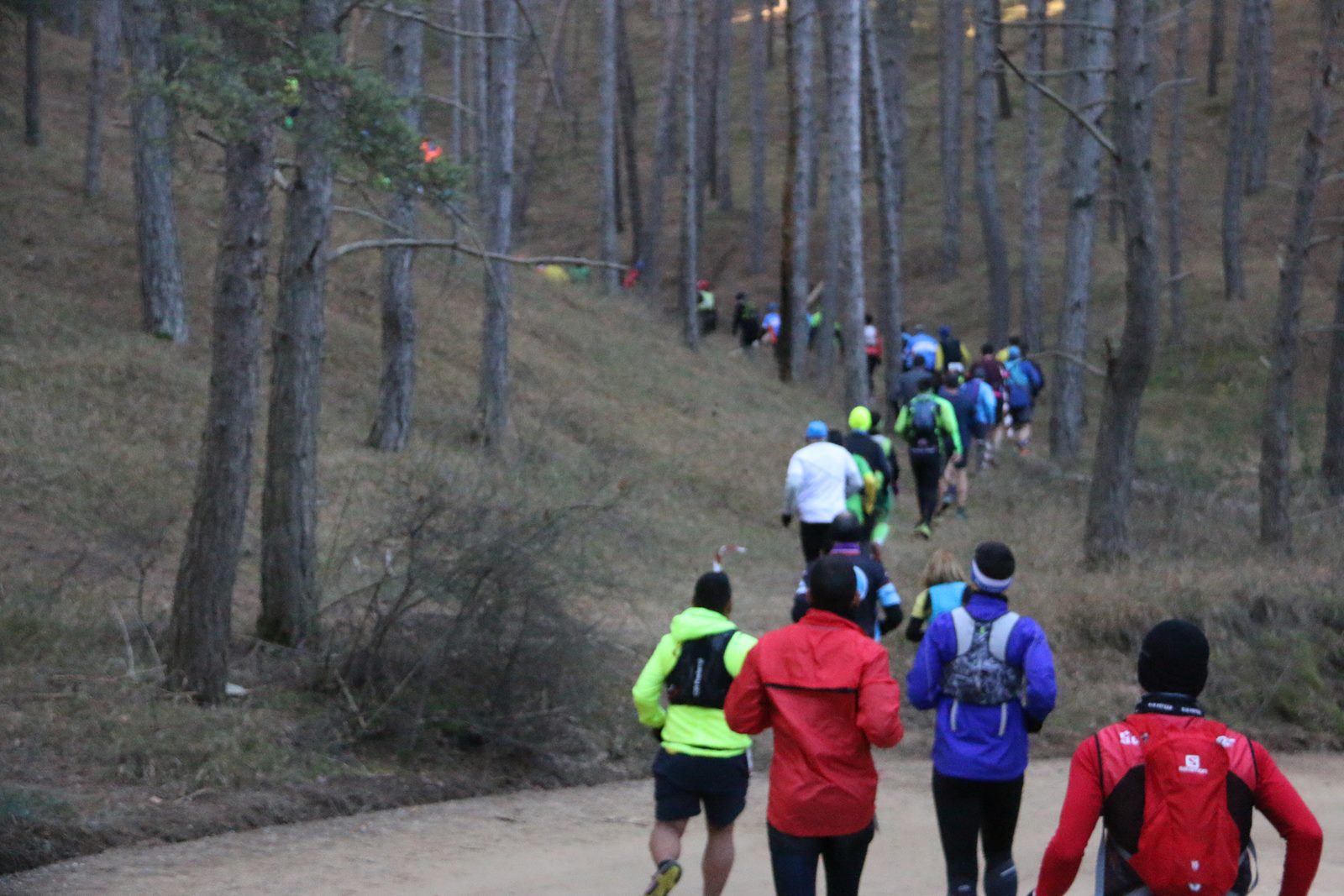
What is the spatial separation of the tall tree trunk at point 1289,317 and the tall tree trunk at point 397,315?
30.7ft

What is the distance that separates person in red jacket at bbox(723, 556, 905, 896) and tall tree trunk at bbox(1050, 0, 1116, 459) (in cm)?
1467

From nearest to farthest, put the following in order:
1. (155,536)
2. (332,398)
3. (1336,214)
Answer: (155,536) < (332,398) < (1336,214)

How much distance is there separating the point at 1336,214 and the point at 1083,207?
69.2 ft

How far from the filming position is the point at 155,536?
1152 cm

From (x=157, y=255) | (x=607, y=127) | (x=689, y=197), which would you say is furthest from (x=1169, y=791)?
(x=607, y=127)

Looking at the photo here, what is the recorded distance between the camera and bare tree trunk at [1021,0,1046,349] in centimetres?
2928

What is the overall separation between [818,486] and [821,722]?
698 cm

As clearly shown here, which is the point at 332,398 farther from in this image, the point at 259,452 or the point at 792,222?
the point at 792,222

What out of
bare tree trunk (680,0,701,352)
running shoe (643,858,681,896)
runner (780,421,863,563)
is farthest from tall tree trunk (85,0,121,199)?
running shoe (643,858,681,896)

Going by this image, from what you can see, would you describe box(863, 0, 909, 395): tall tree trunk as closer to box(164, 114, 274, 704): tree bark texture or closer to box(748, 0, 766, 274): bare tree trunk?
box(748, 0, 766, 274): bare tree trunk

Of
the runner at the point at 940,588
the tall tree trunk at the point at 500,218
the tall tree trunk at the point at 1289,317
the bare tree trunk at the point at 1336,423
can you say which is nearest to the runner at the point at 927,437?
the tall tree trunk at the point at 1289,317

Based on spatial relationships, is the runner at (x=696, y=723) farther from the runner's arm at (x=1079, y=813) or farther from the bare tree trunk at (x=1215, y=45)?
the bare tree trunk at (x=1215, y=45)

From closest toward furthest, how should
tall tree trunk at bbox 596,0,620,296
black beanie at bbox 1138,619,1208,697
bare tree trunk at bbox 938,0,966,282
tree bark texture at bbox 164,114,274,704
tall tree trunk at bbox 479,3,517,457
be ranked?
black beanie at bbox 1138,619,1208,697, tree bark texture at bbox 164,114,274,704, tall tree trunk at bbox 479,3,517,457, tall tree trunk at bbox 596,0,620,296, bare tree trunk at bbox 938,0,966,282

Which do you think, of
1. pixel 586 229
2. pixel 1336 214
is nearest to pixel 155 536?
pixel 1336 214
